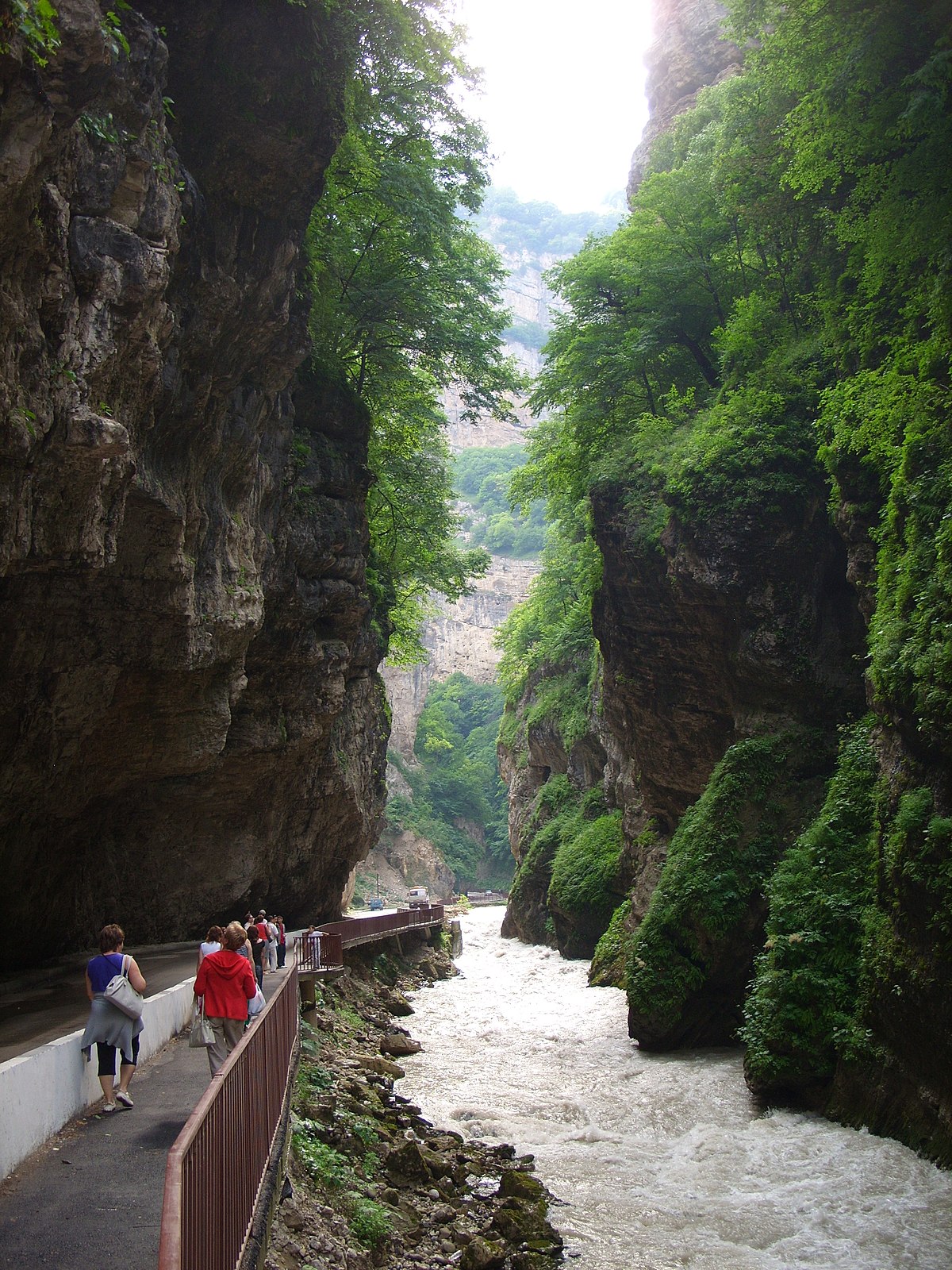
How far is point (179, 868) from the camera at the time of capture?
19.1 meters

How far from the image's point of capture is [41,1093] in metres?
6.61

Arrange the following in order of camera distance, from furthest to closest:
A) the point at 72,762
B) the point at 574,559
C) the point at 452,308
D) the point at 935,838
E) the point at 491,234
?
the point at 491,234 < the point at 574,559 < the point at 452,308 < the point at 72,762 < the point at 935,838

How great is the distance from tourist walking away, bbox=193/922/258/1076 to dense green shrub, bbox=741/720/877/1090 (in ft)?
24.6

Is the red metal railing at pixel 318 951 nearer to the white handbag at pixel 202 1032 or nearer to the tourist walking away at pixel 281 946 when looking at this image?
the tourist walking away at pixel 281 946

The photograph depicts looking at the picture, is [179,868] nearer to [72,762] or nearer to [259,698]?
[259,698]

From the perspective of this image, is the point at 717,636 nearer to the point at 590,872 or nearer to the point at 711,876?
the point at 711,876

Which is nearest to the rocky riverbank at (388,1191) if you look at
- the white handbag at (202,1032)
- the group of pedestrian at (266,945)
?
the white handbag at (202,1032)

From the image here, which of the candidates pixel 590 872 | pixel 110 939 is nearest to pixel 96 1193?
pixel 110 939

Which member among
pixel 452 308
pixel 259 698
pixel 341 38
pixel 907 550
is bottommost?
pixel 259 698

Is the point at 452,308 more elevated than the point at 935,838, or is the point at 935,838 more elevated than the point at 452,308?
the point at 452,308

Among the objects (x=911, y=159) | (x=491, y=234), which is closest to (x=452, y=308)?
(x=911, y=159)

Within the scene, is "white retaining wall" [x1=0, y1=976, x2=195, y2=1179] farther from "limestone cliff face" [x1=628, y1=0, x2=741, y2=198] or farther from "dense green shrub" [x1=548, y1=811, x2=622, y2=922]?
"limestone cliff face" [x1=628, y1=0, x2=741, y2=198]

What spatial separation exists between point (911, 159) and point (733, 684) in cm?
982

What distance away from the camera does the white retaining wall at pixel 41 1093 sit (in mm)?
5980
